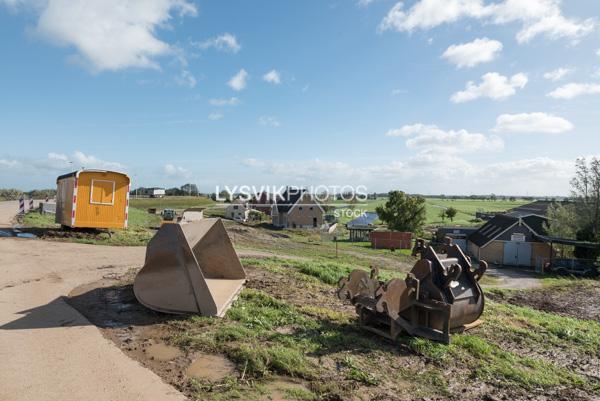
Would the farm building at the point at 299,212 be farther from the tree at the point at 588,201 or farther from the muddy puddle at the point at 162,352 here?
the muddy puddle at the point at 162,352

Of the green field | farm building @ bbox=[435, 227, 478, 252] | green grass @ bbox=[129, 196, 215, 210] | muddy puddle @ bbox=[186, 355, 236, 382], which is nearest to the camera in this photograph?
muddy puddle @ bbox=[186, 355, 236, 382]

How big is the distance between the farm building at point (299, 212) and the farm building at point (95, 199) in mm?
42540

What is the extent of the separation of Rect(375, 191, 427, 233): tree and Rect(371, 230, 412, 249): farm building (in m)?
10.0

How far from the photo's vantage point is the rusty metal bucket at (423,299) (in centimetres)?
590

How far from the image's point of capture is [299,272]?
1150 cm

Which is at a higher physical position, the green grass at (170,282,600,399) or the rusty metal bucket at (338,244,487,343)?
the rusty metal bucket at (338,244,487,343)

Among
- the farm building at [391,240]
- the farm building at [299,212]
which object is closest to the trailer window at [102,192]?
the farm building at [391,240]

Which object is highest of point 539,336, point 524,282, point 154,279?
point 154,279

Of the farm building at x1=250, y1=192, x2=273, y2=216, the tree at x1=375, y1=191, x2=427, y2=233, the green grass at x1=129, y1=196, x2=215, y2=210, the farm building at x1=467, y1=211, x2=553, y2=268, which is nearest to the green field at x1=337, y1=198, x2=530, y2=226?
the tree at x1=375, y1=191, x2=427, y2=233

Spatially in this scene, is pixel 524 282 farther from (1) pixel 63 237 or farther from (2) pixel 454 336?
(1) pixel 63 237

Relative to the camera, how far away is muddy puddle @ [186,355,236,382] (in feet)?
14.7

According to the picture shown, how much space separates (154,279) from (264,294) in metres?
2.30

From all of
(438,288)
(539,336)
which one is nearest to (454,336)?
(438,288)

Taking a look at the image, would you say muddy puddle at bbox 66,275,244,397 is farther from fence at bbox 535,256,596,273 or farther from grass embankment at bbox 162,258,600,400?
fence at bbox 535,256,596,273
